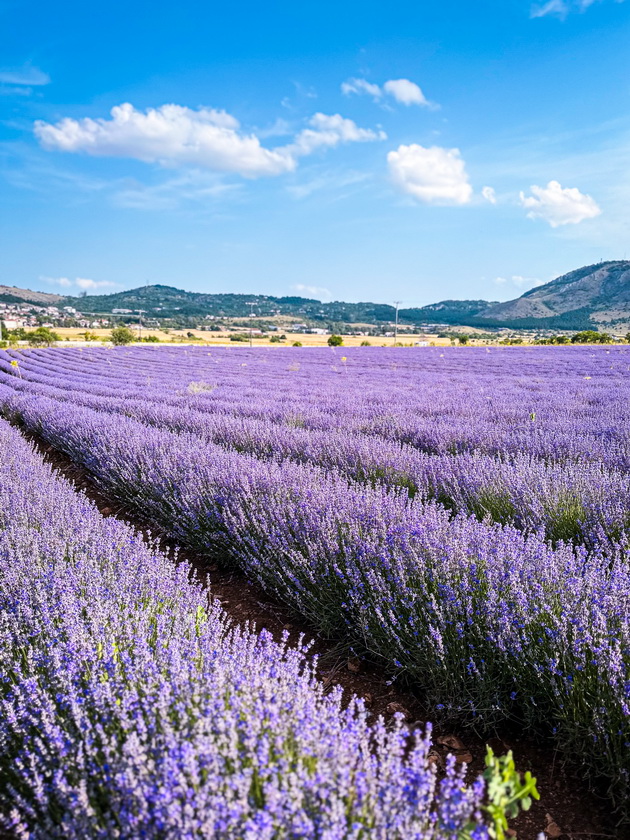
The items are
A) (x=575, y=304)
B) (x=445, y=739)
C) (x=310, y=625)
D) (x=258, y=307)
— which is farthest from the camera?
(x=258, y=307)

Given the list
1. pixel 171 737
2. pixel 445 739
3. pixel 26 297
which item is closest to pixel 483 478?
pixel 445 739

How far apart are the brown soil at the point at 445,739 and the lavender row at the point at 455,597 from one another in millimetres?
79

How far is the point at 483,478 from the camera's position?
11.9ft

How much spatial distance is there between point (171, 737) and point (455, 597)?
131 centimetres

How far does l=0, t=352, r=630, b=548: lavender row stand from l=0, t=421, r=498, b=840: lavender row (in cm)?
163

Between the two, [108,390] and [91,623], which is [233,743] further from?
[108,390]

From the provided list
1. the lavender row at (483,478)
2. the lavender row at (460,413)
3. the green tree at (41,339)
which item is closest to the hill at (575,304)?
the green tree at (41,339)

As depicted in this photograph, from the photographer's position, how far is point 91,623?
1.79 m

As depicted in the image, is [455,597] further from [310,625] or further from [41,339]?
[41,339]

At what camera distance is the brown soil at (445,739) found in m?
1.57

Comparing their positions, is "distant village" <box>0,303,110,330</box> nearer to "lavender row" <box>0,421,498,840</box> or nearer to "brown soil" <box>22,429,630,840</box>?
"brown soil" <box>22,429,630,840</box>

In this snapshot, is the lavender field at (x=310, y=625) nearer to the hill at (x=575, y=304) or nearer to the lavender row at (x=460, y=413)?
the lavender row at (x=460, y=413)

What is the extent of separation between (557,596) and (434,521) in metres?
0.69

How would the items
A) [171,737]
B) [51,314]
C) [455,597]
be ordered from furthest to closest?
[51,314] < [455,597] < [171,737]
